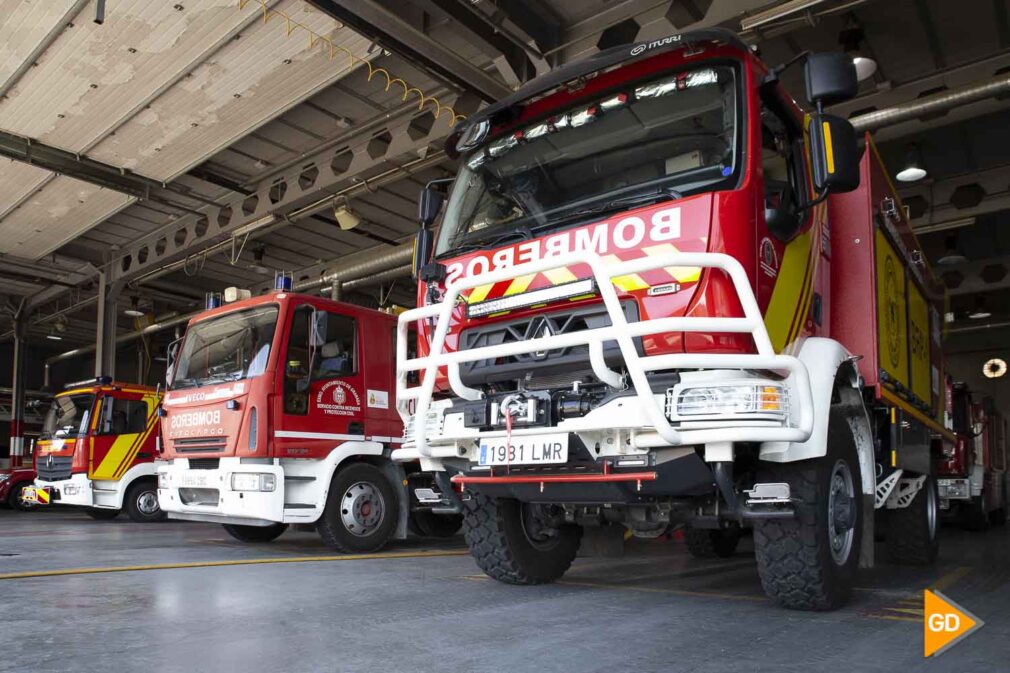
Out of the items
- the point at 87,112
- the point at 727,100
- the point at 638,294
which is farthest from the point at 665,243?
the point at 87,112

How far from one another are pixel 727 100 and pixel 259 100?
6.85 meters

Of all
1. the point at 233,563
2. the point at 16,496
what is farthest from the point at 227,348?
the point at 16,496

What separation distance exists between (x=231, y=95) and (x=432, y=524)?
17.4 feet

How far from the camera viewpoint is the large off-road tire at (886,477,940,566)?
660 cm

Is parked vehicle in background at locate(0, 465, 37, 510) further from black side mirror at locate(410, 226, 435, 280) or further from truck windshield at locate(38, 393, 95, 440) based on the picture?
black side mirror at locate(410, 226, 435, 280)

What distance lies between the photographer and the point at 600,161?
4.43 metres

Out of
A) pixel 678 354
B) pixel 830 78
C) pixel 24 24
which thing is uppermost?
pixel 24 24

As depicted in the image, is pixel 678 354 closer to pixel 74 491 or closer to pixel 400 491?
pixel 400 491

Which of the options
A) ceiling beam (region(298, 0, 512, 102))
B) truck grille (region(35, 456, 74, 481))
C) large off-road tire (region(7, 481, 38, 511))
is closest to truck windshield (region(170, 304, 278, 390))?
ceiling beam (region(298, 0, 512, 102))

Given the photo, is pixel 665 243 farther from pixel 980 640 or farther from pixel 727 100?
pixel 980 640

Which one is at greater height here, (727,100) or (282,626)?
(727,100)

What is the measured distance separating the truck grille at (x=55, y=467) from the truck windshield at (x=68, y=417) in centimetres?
34

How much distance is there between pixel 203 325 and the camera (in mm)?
7898

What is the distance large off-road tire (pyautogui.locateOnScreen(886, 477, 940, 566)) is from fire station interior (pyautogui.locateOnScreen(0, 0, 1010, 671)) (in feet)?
0.56
